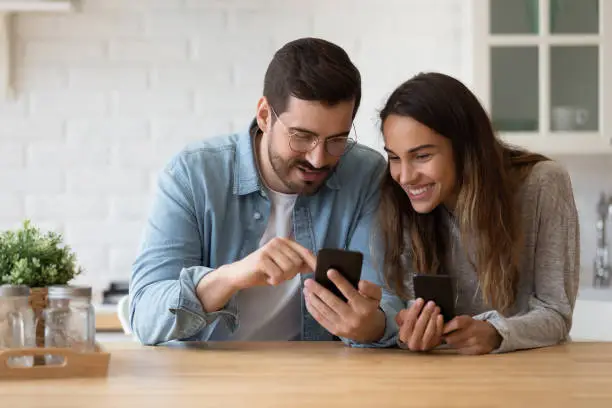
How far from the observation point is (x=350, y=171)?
2596mm

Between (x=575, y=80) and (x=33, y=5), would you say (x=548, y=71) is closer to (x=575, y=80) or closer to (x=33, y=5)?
(x=575, y=80)

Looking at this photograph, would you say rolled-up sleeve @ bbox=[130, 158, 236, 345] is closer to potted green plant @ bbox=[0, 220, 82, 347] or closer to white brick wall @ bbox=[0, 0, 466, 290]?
potted green plant @ bbox=[0, 220, 82, 347]

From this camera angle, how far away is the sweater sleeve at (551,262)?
2.25m

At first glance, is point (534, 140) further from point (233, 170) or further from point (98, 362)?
point (98, 362)

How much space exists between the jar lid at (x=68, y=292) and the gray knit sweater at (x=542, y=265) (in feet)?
2.60

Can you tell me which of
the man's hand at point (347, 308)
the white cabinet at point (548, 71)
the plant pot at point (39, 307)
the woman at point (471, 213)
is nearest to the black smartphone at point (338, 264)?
the man's hand at point (347, 308)

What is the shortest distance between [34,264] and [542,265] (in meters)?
1.14

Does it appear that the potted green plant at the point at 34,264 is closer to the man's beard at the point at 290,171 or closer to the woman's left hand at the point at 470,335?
the man's beard at the point at 290,171

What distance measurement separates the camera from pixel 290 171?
2.44 metres

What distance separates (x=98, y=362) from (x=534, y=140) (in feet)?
8.41

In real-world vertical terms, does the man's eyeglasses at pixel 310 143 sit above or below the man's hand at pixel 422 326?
above

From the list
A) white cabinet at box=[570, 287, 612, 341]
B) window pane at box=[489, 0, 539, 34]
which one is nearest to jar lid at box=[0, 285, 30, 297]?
white cabinet at box=[570, 287, 612, 341]

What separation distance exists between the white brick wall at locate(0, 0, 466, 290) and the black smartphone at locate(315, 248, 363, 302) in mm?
2184

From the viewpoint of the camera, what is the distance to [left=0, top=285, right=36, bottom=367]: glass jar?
1.84 m
